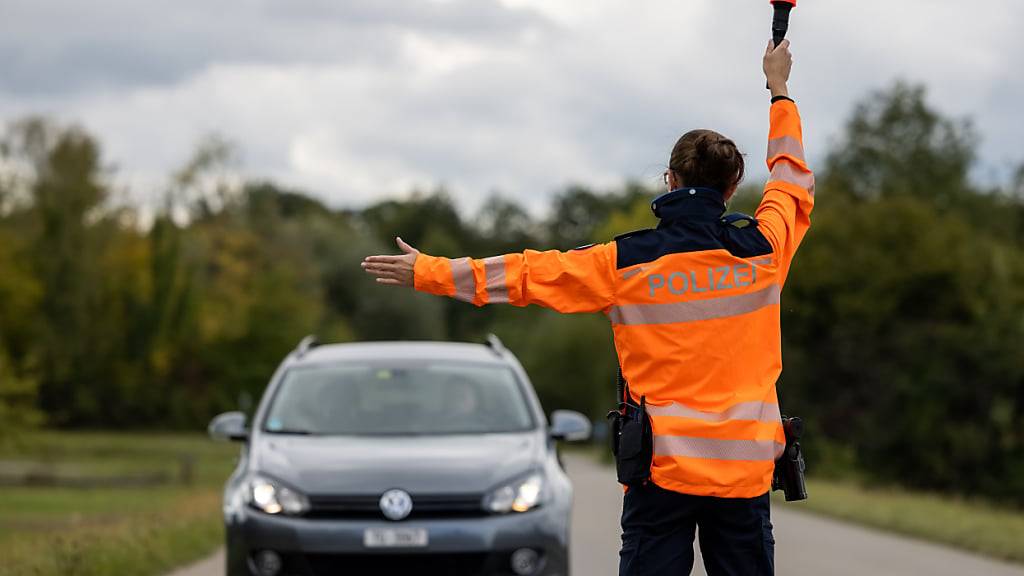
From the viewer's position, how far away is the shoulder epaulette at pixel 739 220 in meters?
4.64

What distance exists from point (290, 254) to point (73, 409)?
1357 centimetres

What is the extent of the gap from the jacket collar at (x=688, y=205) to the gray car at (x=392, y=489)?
3361 millimetres

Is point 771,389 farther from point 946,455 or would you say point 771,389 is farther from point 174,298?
point 174,298

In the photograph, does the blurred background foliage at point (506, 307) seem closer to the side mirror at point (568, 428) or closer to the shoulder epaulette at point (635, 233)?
the side mirror at point (568, 428)

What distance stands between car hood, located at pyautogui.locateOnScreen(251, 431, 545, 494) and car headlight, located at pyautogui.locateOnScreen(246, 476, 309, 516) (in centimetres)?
5

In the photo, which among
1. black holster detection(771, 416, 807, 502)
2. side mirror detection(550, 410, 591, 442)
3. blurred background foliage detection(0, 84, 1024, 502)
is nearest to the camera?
black holster detection(771, 416, 807, 502)

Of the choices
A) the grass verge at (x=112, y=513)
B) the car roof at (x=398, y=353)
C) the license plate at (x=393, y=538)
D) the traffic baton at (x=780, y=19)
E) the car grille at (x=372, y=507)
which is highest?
the traffic baton at (x=780, y=19)

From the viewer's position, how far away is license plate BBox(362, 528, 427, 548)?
7.54 metres

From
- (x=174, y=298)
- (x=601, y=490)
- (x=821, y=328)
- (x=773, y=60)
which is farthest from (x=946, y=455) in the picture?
(x=174, y=298)

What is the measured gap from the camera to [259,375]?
8212 cm

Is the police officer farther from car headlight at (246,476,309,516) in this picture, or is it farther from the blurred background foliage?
the blurred background foliage

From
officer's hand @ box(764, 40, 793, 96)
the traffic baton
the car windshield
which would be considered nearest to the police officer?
officer's hand @ box(764, 40, 793, 96)

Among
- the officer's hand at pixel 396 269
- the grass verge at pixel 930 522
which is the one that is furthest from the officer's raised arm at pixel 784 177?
the grass verge at pixel 930 522

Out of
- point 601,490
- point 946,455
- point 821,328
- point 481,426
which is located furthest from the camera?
point 821,328
